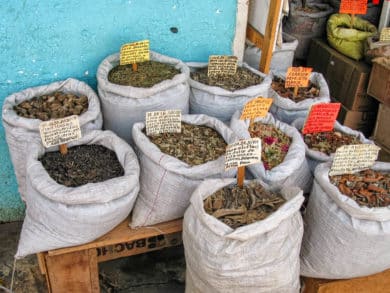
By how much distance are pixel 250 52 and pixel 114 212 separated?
1373mm

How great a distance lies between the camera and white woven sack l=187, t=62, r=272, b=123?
1.84m

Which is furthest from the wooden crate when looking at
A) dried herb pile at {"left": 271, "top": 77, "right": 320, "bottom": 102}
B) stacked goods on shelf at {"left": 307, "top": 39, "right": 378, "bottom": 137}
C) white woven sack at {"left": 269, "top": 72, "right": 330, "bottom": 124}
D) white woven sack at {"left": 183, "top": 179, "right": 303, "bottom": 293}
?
stacked goods on shelf at {"left": 307, "top": 39, "right": 378, "bottom": 137}

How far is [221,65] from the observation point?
6.50 feet

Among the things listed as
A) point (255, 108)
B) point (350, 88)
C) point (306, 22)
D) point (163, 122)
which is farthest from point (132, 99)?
point (306, 22)

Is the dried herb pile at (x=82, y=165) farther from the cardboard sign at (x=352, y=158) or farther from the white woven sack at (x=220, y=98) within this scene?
the cardboard sign at (x=352, y=158)

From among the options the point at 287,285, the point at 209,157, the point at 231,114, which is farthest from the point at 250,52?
the point at 287,285

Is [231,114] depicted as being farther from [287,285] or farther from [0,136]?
[0,136]

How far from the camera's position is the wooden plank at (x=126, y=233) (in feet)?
4.85

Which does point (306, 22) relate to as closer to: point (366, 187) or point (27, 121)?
point (366, 187)

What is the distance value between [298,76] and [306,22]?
3.81 ft

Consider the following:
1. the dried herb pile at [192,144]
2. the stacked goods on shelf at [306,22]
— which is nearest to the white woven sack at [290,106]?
the dried herb pile at [192,144]

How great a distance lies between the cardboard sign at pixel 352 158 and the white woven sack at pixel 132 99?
0.68m

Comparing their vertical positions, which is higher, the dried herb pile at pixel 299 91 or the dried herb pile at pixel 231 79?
the dried herb pile at pixel 231 79

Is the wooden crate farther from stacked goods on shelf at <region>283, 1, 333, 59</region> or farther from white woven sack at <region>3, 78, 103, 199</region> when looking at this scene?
stacked goods on shelf at <region>283, 1, 333, 59</region>
